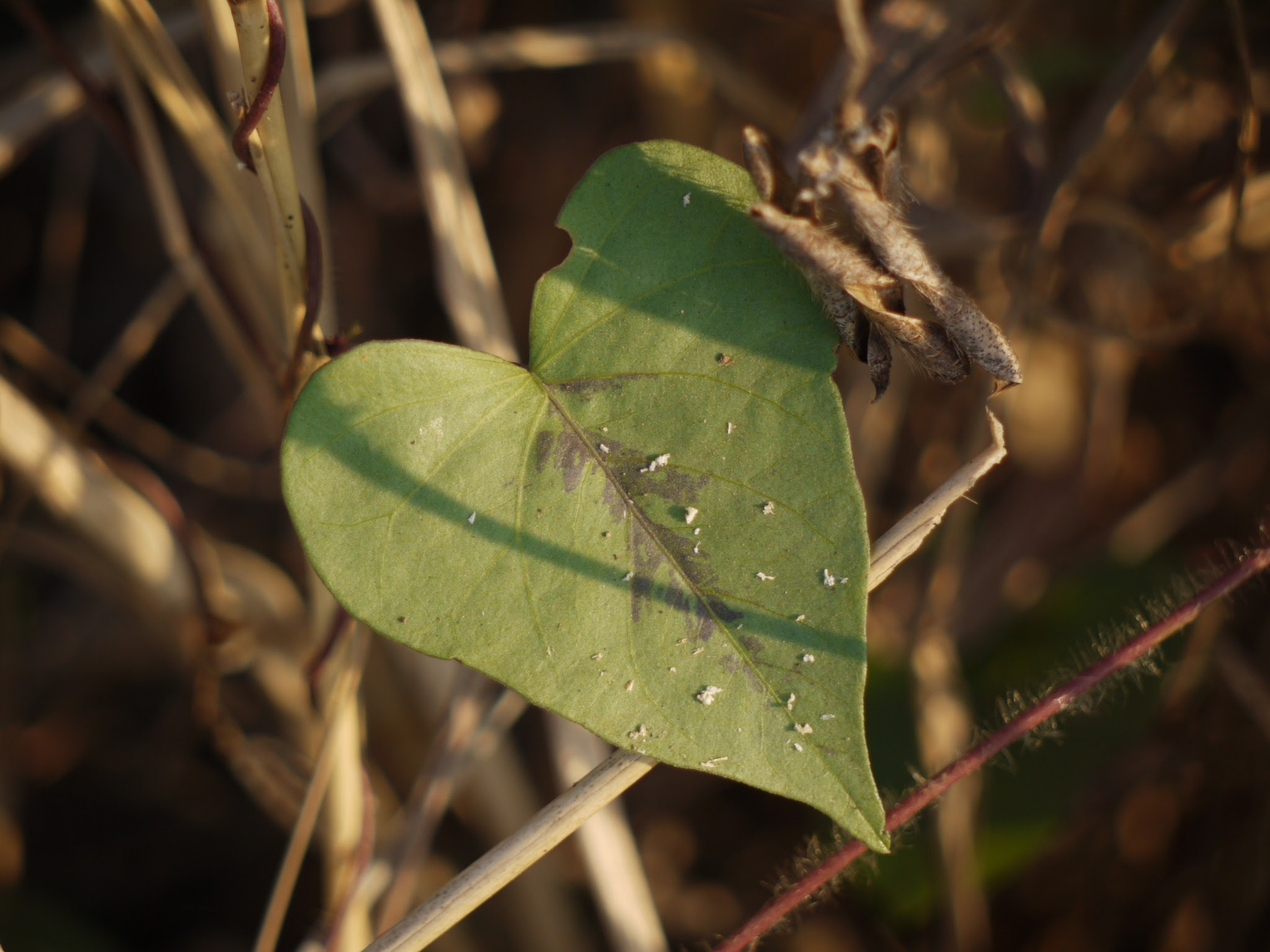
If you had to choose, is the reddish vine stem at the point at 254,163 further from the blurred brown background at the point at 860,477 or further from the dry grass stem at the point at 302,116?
the blurred brown background at the point at 860,477

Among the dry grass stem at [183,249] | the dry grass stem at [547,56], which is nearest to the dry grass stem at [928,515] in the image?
the dry grass stem at [183,249]

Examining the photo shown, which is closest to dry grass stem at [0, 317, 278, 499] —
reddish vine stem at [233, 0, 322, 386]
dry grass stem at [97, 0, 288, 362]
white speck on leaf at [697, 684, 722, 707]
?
dry grass stem at [97, 0, 288, 362]

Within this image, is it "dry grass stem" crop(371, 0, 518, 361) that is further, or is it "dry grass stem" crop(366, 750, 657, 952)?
"dry grass stem" crop(371, 0, 518, 361)

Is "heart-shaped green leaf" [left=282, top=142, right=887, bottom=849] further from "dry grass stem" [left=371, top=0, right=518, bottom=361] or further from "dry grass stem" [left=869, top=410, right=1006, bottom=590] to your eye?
"dry grass stem" [left=371, top=0, right=518, bottom=361]

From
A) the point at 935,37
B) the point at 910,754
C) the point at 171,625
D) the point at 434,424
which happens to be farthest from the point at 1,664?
the point at 935,37

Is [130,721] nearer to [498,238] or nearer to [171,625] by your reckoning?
[171,625]

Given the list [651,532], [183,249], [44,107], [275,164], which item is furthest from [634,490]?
[44,107]

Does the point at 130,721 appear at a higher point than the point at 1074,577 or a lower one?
lower
